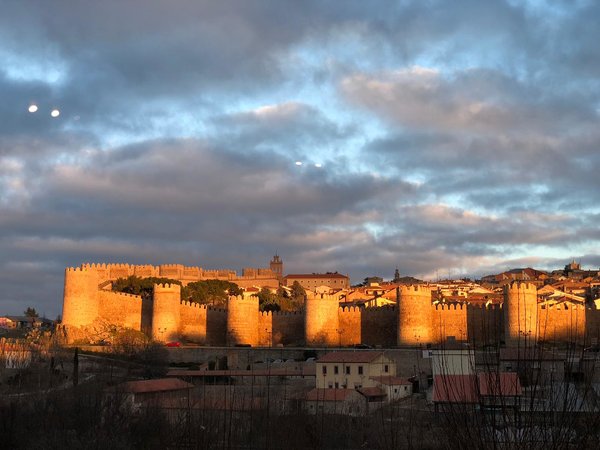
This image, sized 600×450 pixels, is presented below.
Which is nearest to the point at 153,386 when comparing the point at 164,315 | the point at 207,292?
the point at 164,315

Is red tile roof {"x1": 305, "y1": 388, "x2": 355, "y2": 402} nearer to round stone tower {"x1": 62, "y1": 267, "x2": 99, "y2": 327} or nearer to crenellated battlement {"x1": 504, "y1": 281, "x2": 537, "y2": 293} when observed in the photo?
crenellated battlement {"x1": 504, "y1": 281, "x2": 537, "y2": 293}

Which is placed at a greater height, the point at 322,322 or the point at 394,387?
the point at 322,322

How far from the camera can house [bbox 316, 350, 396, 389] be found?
108 feet

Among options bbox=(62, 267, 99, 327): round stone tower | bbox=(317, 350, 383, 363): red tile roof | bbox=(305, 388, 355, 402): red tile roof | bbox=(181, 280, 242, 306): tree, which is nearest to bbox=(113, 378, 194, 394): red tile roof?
bbox=(305, 388, 355, 402): red tile roof

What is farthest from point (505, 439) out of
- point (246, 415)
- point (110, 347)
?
point (110, 347)

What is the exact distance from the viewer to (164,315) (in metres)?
45.6

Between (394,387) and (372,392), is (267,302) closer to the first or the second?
(394,387)

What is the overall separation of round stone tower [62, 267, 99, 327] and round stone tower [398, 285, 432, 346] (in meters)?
16.1

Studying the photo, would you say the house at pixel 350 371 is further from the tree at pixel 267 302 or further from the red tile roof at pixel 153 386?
the tree at pixel 267 302

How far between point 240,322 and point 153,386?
16328 millimetres

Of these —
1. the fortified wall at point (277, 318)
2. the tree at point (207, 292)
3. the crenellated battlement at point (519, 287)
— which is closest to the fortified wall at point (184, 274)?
the tree at point (207, 292)

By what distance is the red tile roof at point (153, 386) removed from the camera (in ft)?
93.1

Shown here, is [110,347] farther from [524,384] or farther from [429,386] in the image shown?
[524,384]

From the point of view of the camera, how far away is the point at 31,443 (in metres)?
19.2
